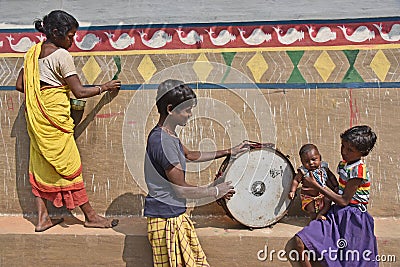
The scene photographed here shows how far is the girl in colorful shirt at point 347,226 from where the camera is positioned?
365 centimetres

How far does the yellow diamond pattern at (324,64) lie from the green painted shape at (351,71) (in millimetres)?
123

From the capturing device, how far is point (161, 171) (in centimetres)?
350

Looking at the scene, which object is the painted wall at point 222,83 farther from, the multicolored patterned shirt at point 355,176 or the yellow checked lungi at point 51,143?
the multicolored patterned shirt at point 355,176

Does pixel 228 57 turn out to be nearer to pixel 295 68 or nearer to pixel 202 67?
pixel 202 67

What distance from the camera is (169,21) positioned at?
14.6 feet

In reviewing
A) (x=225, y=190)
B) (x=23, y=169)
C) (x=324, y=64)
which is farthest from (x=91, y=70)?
(x=324, y=64)

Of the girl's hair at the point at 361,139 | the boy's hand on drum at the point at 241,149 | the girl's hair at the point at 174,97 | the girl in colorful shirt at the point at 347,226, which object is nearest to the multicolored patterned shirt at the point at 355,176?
the girl in colorful shirt at the point at 347,226

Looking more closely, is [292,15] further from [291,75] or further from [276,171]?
[276,171]

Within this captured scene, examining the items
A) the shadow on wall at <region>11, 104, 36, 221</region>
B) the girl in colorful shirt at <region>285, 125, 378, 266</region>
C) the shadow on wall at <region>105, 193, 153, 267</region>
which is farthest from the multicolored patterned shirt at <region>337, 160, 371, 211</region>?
the shadow on wall at <region>11, 104, 36, 221</region>

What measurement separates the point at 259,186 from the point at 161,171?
0.85 metres

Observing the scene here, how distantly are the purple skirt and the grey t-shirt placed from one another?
0.92 metres

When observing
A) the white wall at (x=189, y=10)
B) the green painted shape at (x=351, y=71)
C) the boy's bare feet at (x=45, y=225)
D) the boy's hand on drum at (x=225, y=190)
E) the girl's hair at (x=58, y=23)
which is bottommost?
the boy's bare feet at (x=45, y=225)

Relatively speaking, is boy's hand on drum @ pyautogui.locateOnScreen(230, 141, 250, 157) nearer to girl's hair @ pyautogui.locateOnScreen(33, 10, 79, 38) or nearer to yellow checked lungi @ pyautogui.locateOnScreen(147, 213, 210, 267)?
yellow checked lungi @ pyautogui.locateOnScreen(147, 213, 210, 267)

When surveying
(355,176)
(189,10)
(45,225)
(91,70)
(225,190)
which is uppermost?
(189,10)
